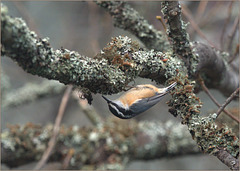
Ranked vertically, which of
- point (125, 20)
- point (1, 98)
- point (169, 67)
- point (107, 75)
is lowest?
point (107, 75)

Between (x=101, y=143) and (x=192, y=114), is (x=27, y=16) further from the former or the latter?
(x=192, y=114)

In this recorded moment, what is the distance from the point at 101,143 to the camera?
2.54 m

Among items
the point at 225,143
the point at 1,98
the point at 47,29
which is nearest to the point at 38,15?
the point at 47,29

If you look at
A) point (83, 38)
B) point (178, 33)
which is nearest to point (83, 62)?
point (178, 33)

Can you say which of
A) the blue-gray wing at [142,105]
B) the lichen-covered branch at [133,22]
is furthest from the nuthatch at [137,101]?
the lichen-covered branch at [133,22]

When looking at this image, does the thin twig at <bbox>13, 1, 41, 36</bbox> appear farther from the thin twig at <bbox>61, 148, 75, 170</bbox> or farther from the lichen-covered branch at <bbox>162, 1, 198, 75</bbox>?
the lichen-covered branch at <bbox>162, 1, 198, 75</bbox>

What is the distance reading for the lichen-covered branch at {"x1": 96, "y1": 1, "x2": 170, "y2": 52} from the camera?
1911 mm

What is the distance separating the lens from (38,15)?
16.4ft

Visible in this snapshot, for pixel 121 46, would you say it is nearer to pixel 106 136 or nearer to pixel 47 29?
pixel 106 136

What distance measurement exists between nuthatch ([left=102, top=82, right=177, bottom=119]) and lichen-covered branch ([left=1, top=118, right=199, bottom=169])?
1009 mm

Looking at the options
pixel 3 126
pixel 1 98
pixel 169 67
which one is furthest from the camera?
pixel 3 126

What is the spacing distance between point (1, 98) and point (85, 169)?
→ 131cm

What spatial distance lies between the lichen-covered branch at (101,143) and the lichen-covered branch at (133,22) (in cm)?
96

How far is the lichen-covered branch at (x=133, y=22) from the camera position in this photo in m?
1.91
